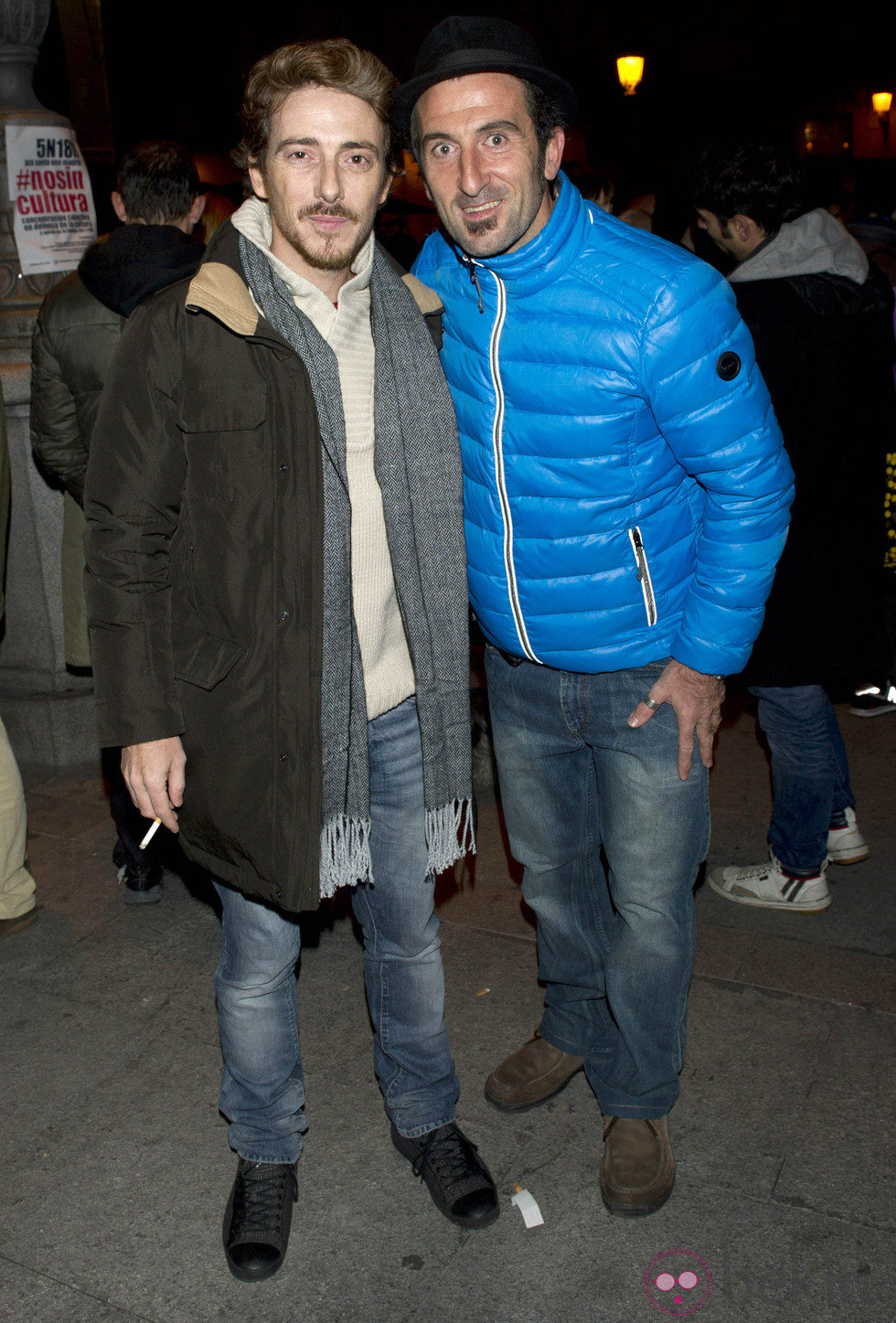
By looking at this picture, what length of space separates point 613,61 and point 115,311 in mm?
15918

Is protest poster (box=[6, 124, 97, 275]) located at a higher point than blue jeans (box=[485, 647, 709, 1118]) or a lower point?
higher

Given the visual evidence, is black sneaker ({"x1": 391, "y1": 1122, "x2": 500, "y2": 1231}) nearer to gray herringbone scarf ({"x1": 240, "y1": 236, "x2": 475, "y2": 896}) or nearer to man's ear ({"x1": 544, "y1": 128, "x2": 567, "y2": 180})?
gray herringbone scarf ({"x1": 240, "y1": 236, "x2": 475, "y2": 896})

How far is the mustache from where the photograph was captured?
2.21 metres

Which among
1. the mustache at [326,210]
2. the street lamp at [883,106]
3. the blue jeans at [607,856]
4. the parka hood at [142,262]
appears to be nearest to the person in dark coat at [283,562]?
the mustache at [326,210]

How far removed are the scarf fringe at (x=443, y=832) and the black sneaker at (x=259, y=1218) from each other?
82 centimetres

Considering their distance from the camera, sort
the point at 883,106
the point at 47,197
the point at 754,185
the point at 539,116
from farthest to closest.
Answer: the point at 883,106
the point at 47,197
the point at 754,185
the point at 539,116

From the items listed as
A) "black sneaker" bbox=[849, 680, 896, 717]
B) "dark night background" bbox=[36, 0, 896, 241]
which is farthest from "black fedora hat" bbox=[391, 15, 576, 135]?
"dark night background" bbox=[36, 0, 896, 241]

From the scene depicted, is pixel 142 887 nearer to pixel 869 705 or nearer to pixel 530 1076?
pixel 530 1076

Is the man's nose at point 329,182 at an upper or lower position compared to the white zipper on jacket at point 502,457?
upper

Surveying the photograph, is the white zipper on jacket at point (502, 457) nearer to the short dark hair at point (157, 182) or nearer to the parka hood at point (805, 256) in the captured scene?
the parka hood at point (805, 256)

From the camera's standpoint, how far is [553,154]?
2416mm

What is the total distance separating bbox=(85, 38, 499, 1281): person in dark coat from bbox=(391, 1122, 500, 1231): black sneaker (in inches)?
1.2

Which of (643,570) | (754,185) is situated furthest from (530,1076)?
(754,185)

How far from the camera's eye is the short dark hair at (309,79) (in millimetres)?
2211
